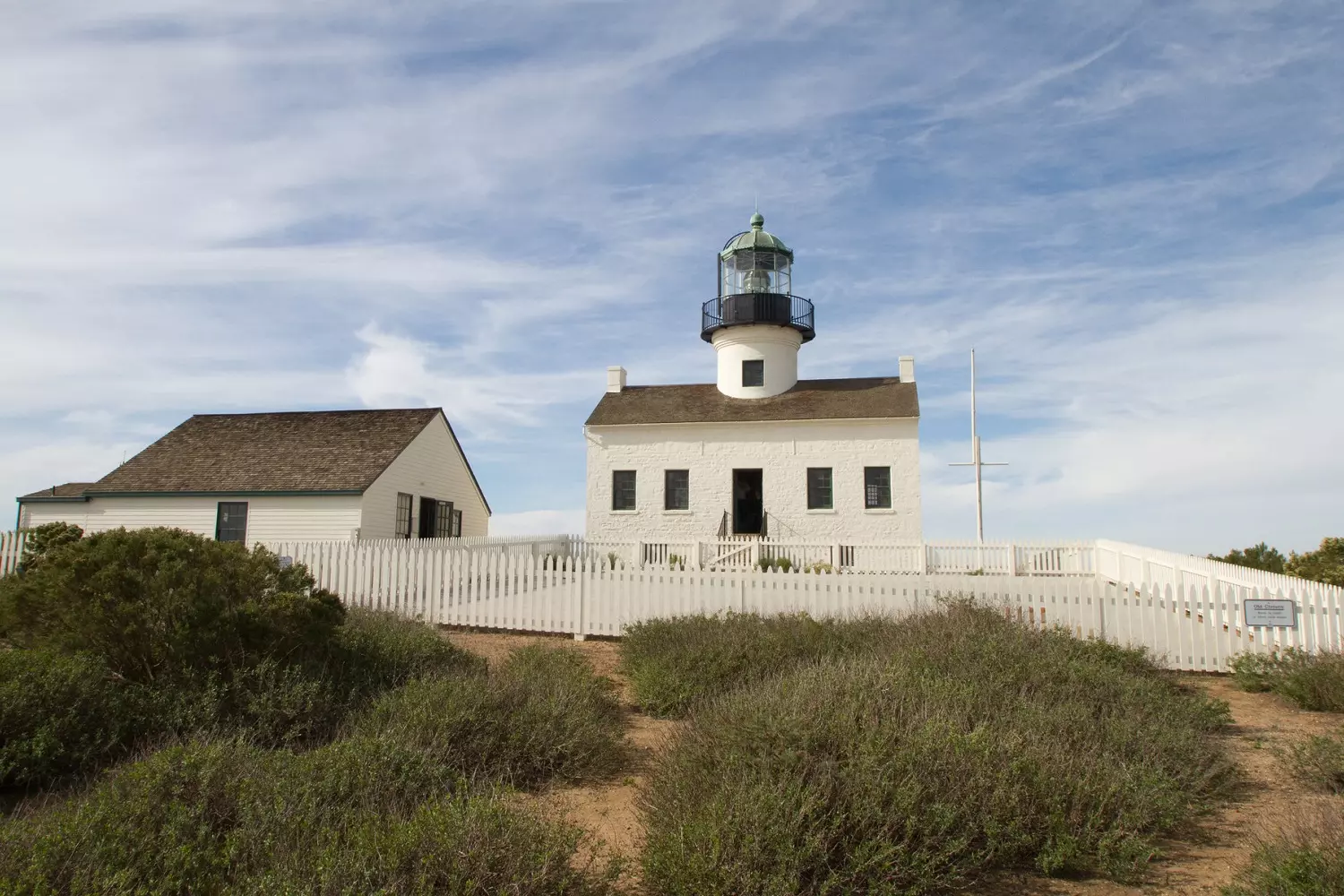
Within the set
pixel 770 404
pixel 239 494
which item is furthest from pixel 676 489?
pixel 239 494

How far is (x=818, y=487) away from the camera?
24.7 m

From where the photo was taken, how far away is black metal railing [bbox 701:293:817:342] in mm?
27109

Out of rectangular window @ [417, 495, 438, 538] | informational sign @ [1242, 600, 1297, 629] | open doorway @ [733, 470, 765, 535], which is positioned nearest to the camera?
informational sign @ [1242, 600, 1297, 629]

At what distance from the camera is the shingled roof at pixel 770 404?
80.8ft

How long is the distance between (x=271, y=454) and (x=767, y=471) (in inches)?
546

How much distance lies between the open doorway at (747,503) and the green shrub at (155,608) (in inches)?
753

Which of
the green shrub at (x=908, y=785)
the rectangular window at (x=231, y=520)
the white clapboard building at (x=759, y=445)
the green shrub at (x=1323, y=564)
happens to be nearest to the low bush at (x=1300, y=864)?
the green shrub at (x=908, y=785)

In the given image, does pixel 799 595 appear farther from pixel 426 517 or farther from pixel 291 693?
pixel 426 517

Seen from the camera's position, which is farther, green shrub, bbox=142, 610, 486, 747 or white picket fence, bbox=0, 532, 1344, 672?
white picket fence, bbox=0, 532, 1344, 672

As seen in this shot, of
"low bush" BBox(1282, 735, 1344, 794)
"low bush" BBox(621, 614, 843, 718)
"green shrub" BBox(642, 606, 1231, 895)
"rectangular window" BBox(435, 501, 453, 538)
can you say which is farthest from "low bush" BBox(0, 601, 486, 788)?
"rectangular window" BBox(435, 501, 453, 538)

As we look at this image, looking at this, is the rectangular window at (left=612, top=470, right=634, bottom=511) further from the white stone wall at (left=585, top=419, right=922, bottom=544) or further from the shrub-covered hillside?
the shrub-covered hillside

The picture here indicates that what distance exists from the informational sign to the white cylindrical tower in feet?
56.2

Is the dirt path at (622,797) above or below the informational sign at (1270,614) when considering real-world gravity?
below

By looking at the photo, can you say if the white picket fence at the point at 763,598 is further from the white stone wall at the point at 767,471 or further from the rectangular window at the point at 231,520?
the white stone wall at the point at 767,471
